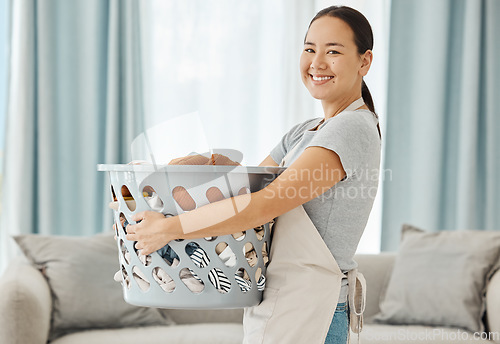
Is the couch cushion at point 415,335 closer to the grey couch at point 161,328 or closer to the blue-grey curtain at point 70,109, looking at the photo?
the grey couch at point 161,328

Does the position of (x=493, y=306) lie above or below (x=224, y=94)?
below

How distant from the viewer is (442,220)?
3.48 metres

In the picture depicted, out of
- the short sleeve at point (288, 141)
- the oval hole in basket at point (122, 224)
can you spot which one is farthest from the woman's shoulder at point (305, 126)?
the oval hole in basket at point (122, 224)

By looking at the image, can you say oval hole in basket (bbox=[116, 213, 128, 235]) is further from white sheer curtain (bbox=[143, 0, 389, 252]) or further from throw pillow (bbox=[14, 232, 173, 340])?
white sheer curtain (bbox=[143, 0, 389, 252])

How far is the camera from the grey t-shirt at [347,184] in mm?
1075

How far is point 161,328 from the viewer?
2455mm

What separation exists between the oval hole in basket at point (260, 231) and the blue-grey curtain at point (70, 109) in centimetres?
215

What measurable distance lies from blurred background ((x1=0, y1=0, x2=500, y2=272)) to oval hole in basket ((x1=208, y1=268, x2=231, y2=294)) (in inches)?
83.9

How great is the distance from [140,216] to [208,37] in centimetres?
244

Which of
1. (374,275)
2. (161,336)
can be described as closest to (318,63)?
(161,336)

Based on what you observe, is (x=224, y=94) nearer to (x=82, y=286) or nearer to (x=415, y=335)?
(x=82, y=286)

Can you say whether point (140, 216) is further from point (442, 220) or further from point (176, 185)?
point (442, 220)

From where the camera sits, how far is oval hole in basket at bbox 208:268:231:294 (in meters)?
1.03

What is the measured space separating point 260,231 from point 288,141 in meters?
0.34
